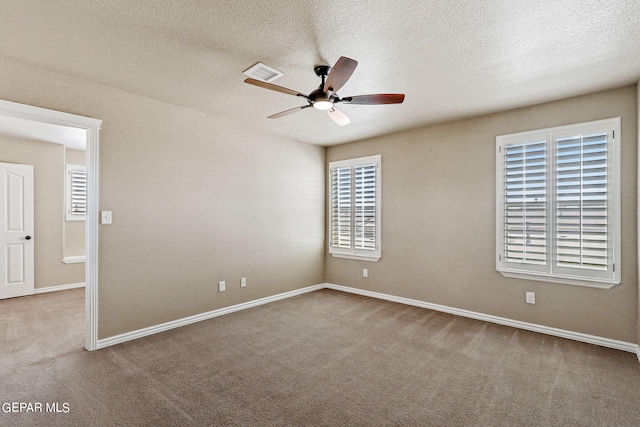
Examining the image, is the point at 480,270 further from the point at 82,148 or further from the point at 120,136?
the point at 82,148

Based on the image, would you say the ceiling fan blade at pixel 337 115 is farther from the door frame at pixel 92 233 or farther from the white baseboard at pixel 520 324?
the white baseboard at pixel 520 324

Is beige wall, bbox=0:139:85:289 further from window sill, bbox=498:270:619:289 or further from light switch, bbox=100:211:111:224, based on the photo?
window sill, bbox=498:270:619:289

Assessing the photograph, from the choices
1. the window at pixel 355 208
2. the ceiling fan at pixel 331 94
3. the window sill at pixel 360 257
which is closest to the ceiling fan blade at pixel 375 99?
the ceiling fan at pixel 331 94

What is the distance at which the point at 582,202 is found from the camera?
3229 mm

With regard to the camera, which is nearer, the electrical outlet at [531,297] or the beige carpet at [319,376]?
the beige carpet at [319,376]

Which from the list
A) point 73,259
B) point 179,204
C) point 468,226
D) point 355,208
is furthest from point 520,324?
point 73,259

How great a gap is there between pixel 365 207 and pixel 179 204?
279 centimetres

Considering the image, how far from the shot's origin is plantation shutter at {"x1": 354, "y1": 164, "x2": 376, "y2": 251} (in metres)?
5.04

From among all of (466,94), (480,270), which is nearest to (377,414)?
(480,270)

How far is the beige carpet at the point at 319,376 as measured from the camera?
2.09 m

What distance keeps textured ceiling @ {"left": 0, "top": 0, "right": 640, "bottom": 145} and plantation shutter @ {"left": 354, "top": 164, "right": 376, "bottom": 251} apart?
71.8 inches

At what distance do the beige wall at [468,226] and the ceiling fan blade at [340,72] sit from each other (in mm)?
2490

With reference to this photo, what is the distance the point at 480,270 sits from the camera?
13.0ft

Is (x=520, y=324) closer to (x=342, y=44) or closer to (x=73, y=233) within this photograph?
(x=342, y=44)
